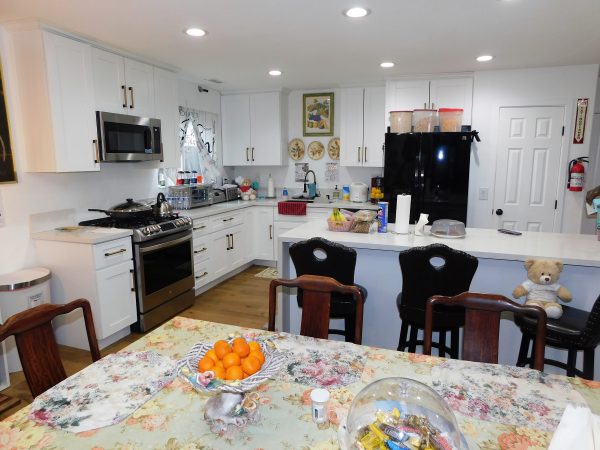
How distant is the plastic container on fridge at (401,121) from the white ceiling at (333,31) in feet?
1.64

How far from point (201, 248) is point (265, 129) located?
202 cm

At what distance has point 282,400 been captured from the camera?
116cm

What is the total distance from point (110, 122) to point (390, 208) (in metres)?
2.85

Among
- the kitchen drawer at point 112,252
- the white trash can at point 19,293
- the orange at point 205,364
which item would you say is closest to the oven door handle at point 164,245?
the kitchen drawer at point 112,252

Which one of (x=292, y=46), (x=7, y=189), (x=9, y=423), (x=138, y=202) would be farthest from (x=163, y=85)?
(x=9, y=423)

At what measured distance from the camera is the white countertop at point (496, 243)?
2.16 metres

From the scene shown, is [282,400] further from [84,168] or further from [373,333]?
[84,168]

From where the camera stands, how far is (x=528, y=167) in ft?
13.9

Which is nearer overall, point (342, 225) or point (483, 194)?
point (342, 225)

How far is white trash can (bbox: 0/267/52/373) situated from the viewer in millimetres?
2658

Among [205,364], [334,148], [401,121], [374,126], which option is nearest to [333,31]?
[401,121]

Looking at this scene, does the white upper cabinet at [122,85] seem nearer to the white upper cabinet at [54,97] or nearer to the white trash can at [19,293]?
the white upper cabinet at [54,97]

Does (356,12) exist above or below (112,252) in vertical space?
above

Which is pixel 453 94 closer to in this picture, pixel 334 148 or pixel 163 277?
pixel 334 148
